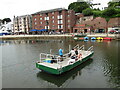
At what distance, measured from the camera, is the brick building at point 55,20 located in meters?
76.9

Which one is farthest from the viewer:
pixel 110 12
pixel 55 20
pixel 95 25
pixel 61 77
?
pixel 55 20

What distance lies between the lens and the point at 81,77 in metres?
14.0

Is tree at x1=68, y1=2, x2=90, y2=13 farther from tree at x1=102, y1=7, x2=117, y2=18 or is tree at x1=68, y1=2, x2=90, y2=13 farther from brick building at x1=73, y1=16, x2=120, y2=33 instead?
tree at x1=102, y1=7, x2=117, y2=18

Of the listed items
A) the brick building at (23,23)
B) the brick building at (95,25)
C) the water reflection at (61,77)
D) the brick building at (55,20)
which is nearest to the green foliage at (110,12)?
the brick building at (95,25)

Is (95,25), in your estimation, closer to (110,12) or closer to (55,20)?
(110,12)

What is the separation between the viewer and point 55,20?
80.4 metres

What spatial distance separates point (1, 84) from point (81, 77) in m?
9.01

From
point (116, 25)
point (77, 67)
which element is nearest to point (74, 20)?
point (116, 25)

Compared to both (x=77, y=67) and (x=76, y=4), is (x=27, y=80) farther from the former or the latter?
(x=76, y=4)

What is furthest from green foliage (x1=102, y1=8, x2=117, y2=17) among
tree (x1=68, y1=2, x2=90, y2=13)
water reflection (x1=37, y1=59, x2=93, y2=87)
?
water reflection (x1=37, y1=59, x2=93, y2=87)

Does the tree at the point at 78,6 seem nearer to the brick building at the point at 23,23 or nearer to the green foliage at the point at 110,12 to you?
the green foliage at the point at 110,12

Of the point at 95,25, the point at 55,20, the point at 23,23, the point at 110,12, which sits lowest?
the point at 95,25

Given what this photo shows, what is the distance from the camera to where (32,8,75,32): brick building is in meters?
76.9

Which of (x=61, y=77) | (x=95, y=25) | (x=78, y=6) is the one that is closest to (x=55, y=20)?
(x=95, y=25)
